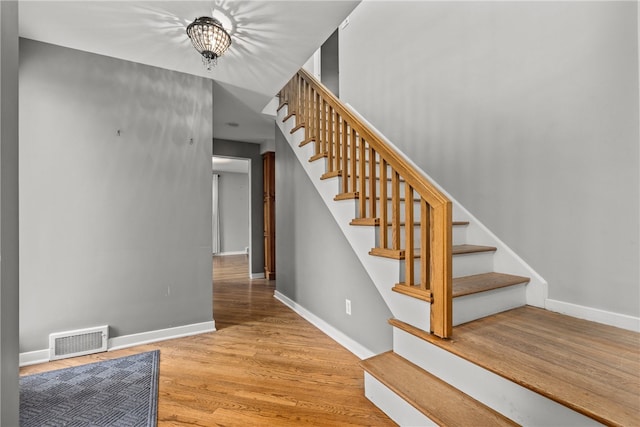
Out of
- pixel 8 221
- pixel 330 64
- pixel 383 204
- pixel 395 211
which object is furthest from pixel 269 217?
pixel 8 221

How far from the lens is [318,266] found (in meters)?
2.72

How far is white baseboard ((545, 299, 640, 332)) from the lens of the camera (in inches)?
61.2

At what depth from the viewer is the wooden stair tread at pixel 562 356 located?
3.29 ft

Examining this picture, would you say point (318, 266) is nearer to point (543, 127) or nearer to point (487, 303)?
point (487, 303)

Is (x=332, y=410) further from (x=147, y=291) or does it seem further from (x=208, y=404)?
(x=147, y=291)

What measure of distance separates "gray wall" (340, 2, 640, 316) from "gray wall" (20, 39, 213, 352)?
7.04 ft

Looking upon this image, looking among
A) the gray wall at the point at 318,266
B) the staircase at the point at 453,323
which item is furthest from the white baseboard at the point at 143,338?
the staircase at the point at 453,323

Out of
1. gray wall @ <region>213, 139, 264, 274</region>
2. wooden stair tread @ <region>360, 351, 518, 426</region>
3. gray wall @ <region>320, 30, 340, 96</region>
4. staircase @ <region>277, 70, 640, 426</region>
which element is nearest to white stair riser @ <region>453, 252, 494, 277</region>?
staircase @ <region>277, 70, 640, 426</region>

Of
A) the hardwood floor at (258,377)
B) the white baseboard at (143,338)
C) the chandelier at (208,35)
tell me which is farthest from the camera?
the white baseboard at (143,338)

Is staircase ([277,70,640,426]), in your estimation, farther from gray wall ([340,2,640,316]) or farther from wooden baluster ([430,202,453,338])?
gray wall ([340,2,640,316])

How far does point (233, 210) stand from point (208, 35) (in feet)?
23.0

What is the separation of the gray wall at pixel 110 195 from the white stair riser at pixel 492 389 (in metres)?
1.97

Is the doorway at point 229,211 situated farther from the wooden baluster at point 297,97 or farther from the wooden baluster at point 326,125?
the wooden baluster at point 326,125

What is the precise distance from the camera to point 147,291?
2436mm
